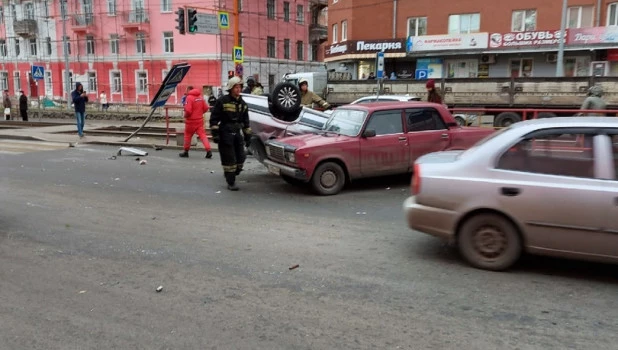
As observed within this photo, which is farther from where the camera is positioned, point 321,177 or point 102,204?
point 321,177

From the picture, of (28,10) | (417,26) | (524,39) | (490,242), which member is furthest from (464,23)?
(28,10)

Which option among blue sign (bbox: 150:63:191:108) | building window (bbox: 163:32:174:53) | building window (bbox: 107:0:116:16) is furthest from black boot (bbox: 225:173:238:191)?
building window (bbox: 107:0:116:16)

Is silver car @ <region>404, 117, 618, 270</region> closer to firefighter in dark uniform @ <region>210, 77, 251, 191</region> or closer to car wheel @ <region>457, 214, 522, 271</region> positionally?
car wheel @ <region>457, 214, 522, 271</region>

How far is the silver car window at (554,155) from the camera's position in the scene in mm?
4648

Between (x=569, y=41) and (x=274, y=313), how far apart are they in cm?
3217

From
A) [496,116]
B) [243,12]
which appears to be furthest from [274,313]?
[243,12]

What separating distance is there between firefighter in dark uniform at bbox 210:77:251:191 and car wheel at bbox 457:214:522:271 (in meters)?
4.85

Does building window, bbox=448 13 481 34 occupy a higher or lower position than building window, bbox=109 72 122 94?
higher

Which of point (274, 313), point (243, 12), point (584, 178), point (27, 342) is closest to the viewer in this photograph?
point (27, 342)

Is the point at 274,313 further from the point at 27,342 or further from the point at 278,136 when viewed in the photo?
the point at 278,136

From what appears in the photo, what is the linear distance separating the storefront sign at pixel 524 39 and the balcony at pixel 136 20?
29096 millimetres

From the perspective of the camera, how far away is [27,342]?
142 inches

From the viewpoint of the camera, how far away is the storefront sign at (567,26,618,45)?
29.4 metres

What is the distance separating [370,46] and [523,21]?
10052 mm
